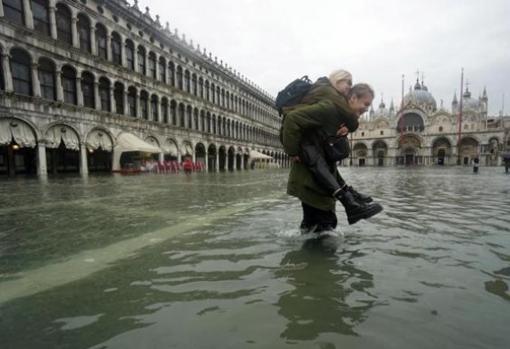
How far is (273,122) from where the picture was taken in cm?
5984

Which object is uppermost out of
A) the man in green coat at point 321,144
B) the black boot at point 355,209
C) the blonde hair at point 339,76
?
the blonde hair at point 339,76

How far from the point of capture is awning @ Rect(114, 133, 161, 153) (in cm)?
2219

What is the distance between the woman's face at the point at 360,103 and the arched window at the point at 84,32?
23900mm

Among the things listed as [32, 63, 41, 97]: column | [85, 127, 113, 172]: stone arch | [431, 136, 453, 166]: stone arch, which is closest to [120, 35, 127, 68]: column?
[85, 127, 113, 172]: stone arch

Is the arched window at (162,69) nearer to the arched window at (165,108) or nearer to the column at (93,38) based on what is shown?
the arched window at (165,108)

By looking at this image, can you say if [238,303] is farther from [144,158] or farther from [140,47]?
[140,47]

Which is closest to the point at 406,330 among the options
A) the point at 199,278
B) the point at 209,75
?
the point at 199,278

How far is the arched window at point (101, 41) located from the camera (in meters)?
22.9

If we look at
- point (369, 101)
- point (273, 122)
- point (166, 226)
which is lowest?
point (166, 226)

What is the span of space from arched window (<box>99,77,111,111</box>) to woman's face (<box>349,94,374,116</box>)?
23862mm

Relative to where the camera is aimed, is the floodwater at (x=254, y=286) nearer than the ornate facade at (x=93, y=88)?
Yes

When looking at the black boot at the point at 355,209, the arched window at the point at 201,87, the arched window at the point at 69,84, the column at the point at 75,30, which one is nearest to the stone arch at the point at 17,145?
the arched window at the point at 69,84

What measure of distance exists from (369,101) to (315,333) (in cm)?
261

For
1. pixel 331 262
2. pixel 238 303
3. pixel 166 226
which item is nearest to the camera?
pixel 238 303
